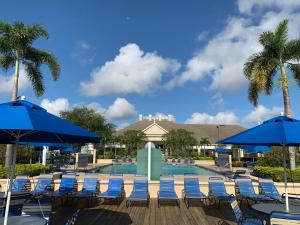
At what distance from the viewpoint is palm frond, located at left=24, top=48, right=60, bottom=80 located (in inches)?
805

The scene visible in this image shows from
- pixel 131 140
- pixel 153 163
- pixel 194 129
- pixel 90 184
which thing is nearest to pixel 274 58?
pixel 153 163

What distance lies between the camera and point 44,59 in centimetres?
2103

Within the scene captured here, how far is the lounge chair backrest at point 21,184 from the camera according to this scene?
10844 mm

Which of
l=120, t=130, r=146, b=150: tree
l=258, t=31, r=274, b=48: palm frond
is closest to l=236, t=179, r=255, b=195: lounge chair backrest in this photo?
l=258, t=31, r=274, b=48: palm frond

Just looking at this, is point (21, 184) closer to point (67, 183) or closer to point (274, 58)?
point (67, 183)

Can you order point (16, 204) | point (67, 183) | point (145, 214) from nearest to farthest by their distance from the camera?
point (16, 204) < point (145, 214) < point (67, 183)

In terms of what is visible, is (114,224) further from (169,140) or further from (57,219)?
(169,140)

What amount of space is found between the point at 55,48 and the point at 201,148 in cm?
4673

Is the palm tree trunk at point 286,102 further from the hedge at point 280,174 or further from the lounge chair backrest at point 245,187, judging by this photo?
the lounge chair backrest at point 245,187

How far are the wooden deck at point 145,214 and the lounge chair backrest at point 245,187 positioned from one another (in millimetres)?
800

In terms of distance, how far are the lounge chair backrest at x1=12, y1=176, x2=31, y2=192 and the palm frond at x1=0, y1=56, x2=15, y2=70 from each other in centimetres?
1153

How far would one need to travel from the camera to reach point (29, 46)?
66.5 ft

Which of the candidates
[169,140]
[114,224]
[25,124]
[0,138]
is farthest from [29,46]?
[169,140]

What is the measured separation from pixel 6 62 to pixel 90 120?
29.9 metres
